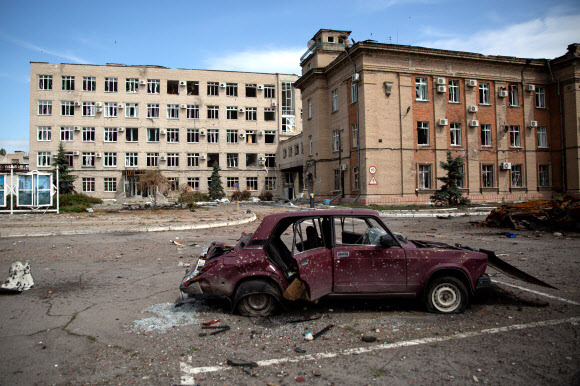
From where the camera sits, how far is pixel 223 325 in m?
4.44

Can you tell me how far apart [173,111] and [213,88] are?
251 inches

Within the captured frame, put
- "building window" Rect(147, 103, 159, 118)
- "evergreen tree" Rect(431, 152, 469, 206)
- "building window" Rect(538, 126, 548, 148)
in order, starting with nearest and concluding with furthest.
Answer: "evergreen tree" Rect(431, 152, 469, 206) → "building window" Rect(538, 126, 548, 148) → "building window" Rect(147, 103, 159, 118)

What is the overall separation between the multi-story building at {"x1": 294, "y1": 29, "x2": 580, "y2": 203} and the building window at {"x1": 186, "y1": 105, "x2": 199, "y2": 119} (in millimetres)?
19478

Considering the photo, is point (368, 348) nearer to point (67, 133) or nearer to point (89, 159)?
point (89, 159)

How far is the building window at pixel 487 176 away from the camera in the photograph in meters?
30.3

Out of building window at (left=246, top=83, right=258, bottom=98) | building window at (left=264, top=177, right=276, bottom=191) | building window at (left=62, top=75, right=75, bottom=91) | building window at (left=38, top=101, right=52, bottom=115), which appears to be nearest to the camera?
building window at (left=38, top=101, right=52, bottom=115)

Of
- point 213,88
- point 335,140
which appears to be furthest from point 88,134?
point 335,140

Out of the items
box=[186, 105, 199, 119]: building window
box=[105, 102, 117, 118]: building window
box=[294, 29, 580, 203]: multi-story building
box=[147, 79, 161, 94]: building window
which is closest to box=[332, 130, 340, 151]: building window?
box=[294, 29, 580, 203]: multi-story building

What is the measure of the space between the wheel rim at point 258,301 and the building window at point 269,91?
162ft

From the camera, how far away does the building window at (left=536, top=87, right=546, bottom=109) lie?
32812 millimetres

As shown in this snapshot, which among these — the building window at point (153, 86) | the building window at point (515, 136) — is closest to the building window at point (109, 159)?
the building window at point (153, 86)

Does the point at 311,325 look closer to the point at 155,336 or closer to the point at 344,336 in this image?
the point at 344,336

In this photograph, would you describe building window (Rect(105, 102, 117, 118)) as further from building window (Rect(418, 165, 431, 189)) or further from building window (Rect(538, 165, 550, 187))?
building window (Rect(538, 165, 550, 187))

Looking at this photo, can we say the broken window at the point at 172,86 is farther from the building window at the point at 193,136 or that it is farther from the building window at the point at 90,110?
the building window at the point at 90,110
